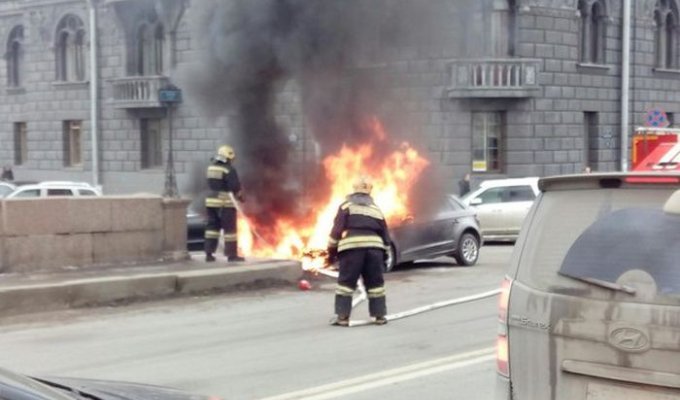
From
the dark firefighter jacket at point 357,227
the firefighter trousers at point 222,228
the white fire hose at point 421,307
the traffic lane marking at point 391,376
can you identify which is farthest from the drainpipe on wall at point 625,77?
the traffic lane marking at point 391,376

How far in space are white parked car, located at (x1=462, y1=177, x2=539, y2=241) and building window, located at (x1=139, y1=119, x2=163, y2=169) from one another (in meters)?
17.7

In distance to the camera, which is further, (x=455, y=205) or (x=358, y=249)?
(x=455, y=205)

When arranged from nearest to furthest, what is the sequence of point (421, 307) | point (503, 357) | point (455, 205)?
1. point (503, 357)
2. point (421, 307)
3. point (455, 205)

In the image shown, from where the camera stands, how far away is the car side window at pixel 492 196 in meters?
22.8

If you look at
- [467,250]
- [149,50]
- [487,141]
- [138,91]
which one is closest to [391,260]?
[467,250]

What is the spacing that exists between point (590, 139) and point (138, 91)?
1617 centimetres

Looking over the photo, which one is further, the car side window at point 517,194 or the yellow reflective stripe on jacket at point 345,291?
the car side window at point 517,194

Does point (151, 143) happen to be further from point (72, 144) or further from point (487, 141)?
point (487, 141)

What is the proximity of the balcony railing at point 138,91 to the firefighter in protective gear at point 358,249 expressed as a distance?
25.6 metres

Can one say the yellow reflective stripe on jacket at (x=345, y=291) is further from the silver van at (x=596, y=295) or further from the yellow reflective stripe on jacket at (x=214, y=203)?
the silver van at (x=596, y=295)

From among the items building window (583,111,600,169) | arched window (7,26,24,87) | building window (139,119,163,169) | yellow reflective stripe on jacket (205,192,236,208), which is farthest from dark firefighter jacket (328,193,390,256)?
arched window (7,26,24,87)

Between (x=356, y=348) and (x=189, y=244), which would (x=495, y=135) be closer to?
(x=189, y=244)

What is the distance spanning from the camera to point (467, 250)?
17.1 meters

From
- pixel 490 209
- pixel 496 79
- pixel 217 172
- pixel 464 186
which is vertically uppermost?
pixel 496 79
